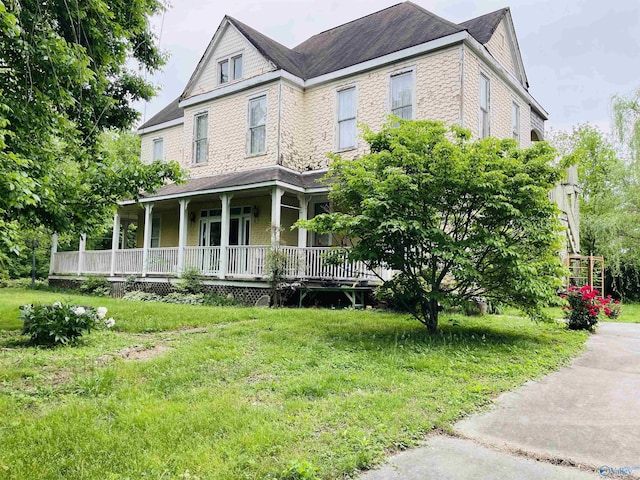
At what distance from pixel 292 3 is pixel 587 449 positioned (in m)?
6.88

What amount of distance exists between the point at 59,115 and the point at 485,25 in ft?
40.1

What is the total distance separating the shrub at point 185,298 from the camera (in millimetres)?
12932

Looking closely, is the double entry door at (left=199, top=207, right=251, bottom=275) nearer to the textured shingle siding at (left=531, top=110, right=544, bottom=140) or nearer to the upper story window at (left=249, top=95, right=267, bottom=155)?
the upper story window at (left=249, top=95, right=267, bottom=155)

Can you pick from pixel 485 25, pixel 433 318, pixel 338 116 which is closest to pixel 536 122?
pixel 485 25

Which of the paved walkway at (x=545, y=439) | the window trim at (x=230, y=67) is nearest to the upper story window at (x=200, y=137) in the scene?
the window trim at (x=230, y=67)

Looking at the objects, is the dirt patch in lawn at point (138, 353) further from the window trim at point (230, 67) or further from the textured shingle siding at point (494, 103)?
the window trim at point (230, 67)

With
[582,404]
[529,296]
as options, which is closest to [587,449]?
[582,404]

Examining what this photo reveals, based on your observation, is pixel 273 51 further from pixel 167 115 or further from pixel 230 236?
pixel 167 115

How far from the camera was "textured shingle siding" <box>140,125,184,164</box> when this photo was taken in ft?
61.2

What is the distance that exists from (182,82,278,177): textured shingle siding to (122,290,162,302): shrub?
4.56 metres

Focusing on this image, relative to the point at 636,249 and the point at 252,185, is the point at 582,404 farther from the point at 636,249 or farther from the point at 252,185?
the point at 636,249

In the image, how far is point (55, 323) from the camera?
6.49 metres

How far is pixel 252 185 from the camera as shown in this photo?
12930mm

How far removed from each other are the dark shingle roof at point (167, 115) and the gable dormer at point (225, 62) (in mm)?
2620
